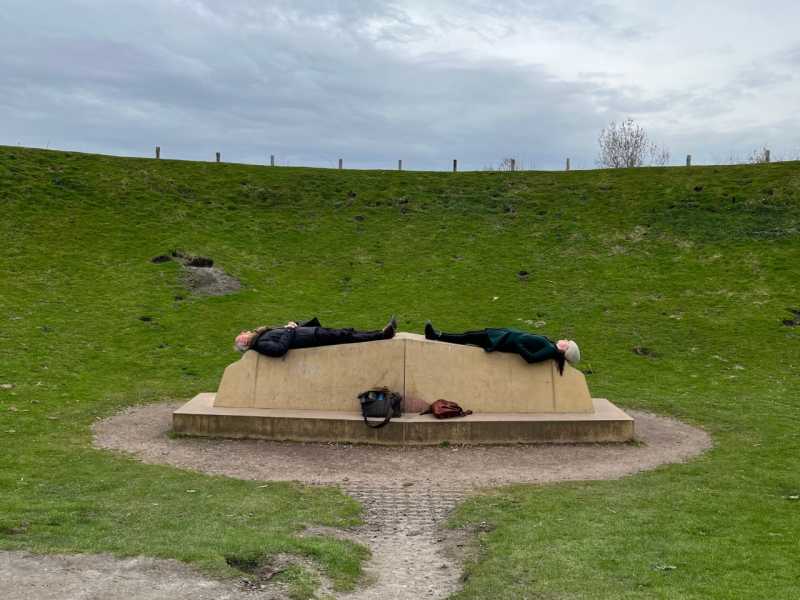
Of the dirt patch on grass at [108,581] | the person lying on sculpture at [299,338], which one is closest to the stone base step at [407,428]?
the person lying on sculpture at [299,338]

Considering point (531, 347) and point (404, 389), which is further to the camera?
point (531, 347)

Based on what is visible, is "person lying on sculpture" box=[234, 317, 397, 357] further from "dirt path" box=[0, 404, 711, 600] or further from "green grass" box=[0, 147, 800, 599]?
"green grass" box=[0, 147, 800, 599]

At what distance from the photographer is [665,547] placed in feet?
20.7

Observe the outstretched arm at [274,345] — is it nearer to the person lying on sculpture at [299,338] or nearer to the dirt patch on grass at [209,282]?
the person lying on sculpture at [299,338]

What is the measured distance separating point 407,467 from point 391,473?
373mm

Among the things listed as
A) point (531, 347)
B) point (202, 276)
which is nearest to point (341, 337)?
point (531, 347)

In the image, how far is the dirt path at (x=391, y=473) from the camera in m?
5.62

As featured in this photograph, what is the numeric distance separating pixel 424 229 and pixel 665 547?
81.2 ft

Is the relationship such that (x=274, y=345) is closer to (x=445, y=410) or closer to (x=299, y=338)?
(x=299, y=338)

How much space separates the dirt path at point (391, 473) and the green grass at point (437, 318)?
35cm

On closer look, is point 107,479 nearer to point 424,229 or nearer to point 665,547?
point 665,547

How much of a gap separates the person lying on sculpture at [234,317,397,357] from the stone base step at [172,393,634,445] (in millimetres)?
1083

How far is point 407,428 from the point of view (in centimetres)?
1109

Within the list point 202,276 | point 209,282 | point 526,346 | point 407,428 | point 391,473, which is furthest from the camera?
point 202,276
